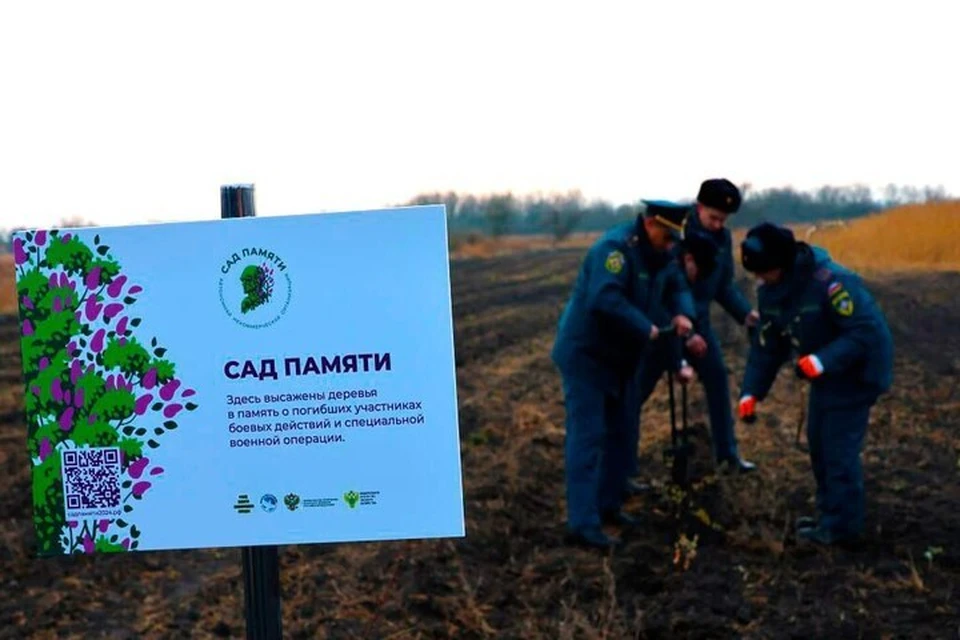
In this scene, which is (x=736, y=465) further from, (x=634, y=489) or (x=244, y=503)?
(x=244, y=503)

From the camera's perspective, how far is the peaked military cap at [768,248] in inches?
215

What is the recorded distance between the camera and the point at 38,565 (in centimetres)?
628

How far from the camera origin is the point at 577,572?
5.61 metres

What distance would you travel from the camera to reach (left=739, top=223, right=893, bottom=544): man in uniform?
543 centimetres

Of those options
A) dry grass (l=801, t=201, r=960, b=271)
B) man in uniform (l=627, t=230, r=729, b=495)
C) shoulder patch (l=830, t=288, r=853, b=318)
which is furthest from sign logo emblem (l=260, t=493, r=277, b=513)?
dry grass (l=801, t=201, r=960, b=271)

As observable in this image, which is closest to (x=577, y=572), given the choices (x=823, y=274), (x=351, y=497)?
(x=823, y=274)

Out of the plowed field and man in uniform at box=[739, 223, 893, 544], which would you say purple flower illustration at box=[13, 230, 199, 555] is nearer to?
the plowed field

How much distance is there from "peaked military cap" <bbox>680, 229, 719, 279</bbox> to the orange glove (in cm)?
152

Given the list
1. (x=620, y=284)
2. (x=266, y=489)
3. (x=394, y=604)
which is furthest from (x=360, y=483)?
(x=620, y=284)

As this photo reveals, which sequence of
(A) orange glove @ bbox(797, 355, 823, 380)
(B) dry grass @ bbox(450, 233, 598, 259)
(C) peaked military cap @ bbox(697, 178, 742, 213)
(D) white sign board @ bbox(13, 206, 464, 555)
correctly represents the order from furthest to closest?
(B) dry grass @ bbox(450, 233, 598, 259) → (C) peaked military cap @ bbox(697, 178, 742, 213) → (A) orange glove @ bbox(797, 355, 823, 380) → (D) white sign board @ bbox(13, 206, 464, 555)

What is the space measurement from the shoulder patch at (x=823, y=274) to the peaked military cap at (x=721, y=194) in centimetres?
114

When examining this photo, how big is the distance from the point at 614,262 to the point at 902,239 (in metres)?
15.0

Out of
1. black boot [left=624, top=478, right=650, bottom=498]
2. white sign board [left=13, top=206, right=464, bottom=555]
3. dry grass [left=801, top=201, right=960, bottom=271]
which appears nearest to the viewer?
white sign board [left=13, top=206, right=464, bottom=555]

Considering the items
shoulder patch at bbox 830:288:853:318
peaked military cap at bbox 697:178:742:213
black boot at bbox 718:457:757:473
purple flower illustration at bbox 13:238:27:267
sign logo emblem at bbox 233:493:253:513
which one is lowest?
black boot at bbox 718:457:757:473
